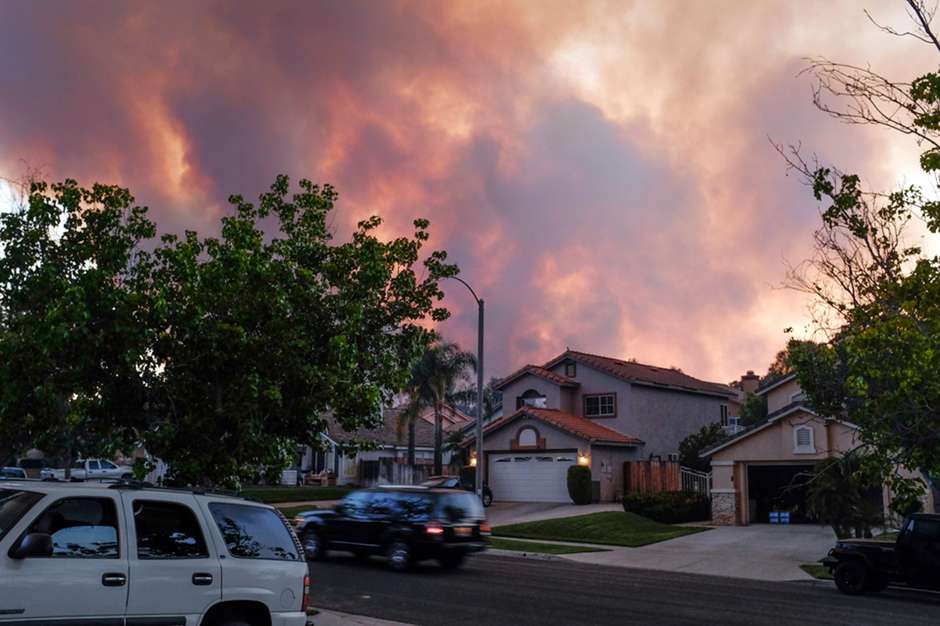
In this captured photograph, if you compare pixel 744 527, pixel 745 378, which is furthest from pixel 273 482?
pixel 745 378

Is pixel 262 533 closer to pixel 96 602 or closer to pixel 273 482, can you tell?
pixel 96 602

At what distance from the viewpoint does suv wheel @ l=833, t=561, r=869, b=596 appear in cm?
1739

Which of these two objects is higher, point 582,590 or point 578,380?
point 578,380

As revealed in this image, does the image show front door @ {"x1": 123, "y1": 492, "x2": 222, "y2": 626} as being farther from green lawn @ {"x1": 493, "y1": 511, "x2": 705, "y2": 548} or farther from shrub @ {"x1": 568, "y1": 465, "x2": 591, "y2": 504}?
shrub @ {"x1": 568, "y1": 465, "x2": 591, "y2": 504}

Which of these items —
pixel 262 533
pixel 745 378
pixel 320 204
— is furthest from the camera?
pixel 745 378

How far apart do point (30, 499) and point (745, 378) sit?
57655 mm

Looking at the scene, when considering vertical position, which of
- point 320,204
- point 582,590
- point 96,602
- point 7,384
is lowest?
point 582,590

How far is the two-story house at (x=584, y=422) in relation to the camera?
41.3 meters

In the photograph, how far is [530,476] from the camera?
4234 centimetres

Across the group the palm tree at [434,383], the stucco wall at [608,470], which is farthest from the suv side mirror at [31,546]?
the palm tree at [434,383]

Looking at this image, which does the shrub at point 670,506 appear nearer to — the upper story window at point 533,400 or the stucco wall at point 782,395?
the stucco wall at point 782,395

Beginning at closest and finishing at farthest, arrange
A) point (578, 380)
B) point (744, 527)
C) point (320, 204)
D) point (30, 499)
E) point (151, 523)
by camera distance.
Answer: point (30, 499), point (151, 523), point (320, 204), point (744, 527), point (578, 380)

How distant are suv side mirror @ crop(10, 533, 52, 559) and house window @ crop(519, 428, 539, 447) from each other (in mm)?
36508

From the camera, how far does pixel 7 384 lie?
10.1 meters
